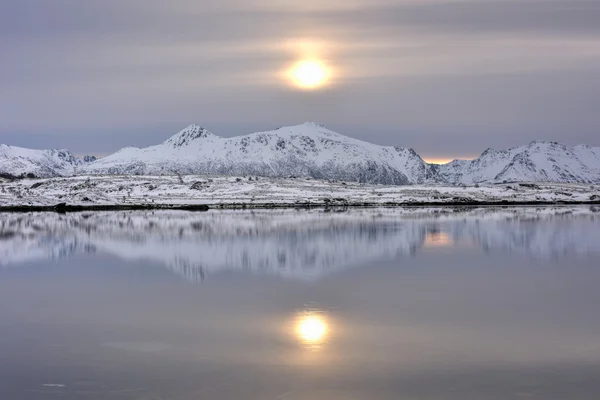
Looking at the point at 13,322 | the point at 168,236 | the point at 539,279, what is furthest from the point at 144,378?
the point at 168,236

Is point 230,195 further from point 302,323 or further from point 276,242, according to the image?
point 302,323

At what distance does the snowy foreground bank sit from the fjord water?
3663 inches

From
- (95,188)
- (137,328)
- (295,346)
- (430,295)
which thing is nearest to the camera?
(295,346)

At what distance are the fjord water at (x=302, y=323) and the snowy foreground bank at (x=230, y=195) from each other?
93030 mm

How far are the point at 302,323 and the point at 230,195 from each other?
14040cm

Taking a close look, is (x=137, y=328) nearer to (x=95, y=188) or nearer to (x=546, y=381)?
(x=546, y=381)

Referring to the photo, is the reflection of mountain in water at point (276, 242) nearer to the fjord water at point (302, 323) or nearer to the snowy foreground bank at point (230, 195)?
the fjord water at point (302, 323)

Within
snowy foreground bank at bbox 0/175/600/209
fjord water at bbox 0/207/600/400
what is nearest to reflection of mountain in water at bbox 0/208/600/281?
fjord water at bbox 0/207/600/400

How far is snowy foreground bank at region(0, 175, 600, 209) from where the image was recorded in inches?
5610

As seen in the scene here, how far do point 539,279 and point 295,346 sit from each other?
56.6 ft

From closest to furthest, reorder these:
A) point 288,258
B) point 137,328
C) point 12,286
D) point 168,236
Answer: point 137,328, point 12,286, point 288,258, point 168,236

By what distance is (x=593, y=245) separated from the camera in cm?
5053

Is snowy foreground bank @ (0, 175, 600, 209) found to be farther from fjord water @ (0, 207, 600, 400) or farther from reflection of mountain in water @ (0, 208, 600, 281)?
fjord water @ (0, 207, 600, 400)

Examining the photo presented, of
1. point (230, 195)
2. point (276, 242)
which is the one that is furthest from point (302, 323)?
point (230, 195)
